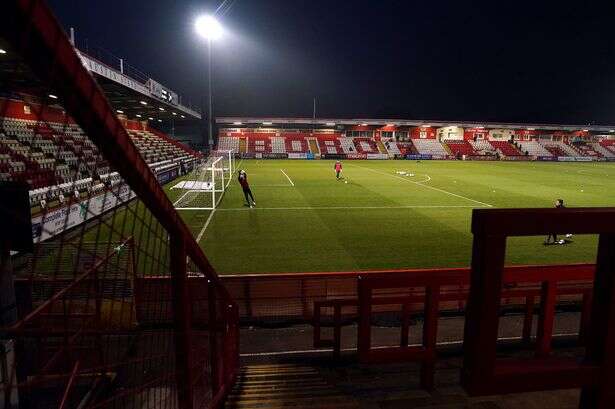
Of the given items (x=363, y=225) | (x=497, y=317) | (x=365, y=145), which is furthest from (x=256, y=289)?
(x=365, y=145)

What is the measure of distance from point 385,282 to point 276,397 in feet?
5.52

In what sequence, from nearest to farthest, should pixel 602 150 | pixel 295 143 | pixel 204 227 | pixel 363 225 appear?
pixel 204 227 → pixel 363 225 → pixel 295 143 → pixel 602 150

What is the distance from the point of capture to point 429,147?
6384 cm

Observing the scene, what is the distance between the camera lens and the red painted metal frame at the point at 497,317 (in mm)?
1297

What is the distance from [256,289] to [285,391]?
308 cm

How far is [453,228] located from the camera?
1505 cm

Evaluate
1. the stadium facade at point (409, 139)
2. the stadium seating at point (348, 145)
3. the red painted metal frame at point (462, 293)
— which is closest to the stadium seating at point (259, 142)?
the stadium facade at point (409, 139)

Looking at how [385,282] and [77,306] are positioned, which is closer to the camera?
[385,282]

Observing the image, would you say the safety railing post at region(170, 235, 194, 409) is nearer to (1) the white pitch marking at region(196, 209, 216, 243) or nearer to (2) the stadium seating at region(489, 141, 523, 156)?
(1) the white pitch marking at region(196, 209, 216, 243)

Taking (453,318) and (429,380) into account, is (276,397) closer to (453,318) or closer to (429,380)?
(429,380)

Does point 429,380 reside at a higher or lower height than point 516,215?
lower

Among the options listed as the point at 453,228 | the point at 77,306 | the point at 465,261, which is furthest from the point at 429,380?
the point at 453,228

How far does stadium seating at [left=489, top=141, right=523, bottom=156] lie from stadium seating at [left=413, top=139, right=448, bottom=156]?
9540 millimetres

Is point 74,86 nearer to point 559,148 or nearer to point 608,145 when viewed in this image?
point 559,148
